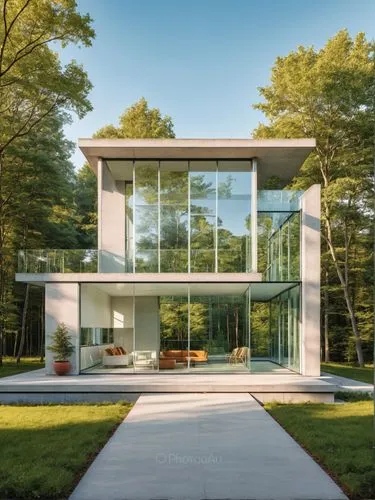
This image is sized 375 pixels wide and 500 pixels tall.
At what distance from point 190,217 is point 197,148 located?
2262mm

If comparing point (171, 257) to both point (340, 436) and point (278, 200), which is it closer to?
point (278, 200)

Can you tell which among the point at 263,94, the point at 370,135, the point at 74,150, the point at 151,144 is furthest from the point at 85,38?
the point at 74,150

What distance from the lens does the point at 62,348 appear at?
54.6ft

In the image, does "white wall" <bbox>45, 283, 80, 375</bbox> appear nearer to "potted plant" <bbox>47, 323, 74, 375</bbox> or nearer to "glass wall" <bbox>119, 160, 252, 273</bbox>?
"potted plant" <bbox>47, 323, 74, 375</bbox>

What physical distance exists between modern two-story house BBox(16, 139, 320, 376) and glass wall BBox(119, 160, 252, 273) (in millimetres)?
33

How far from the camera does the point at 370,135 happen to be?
25969 millimetres

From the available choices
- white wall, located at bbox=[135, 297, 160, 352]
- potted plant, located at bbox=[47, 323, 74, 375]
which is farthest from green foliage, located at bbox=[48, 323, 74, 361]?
white wall, located at bbox=[135, 297, 160, 352]

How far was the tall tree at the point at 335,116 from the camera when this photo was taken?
82.6 feet

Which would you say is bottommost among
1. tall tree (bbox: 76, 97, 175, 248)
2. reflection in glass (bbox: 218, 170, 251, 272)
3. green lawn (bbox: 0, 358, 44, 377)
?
green lawn (bbox: 0, 358, 44, 377)

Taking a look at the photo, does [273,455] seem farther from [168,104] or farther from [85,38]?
[168,104]

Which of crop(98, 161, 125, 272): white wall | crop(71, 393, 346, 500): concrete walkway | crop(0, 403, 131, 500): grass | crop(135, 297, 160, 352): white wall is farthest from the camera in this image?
crop(135, 297, 160, 352): white wall

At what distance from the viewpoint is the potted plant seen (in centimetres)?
1653

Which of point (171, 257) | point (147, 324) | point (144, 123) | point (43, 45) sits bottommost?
point (147, 324)

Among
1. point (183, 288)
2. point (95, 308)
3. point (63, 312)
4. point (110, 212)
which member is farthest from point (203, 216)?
point (63, 312)
